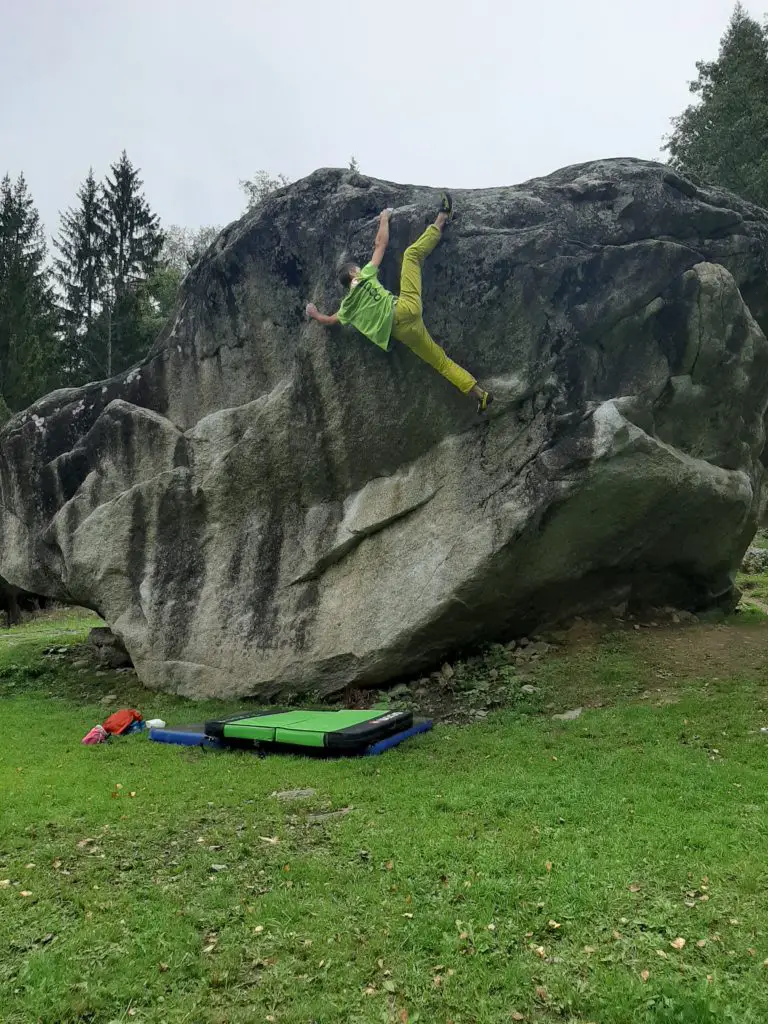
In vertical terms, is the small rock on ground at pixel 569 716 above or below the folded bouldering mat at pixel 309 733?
below

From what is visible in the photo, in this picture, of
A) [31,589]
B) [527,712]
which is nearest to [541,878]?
[527,712]

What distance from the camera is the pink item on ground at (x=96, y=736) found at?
1123cm

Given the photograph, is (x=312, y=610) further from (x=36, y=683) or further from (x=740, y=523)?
(x=740, y=523)

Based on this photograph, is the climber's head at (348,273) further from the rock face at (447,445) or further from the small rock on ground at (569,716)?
the small rock on ground at (569,716)

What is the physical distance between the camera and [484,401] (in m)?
12.6

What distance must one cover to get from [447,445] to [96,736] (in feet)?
23.7

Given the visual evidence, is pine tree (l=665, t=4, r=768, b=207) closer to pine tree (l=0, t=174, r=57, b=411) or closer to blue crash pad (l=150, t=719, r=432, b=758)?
blue crash pad (l=150, t=719, r=432, b=758)

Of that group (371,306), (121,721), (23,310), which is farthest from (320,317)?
(23,310)

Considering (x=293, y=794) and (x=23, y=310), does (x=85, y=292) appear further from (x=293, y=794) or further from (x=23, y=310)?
(x=293, y=794)

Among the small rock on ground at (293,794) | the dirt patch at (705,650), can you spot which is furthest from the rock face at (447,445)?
the small rock on ground at (293,794)

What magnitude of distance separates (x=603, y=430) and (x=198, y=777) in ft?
25.7

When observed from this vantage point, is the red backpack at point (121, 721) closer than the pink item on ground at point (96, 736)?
No

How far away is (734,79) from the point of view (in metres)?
31.1

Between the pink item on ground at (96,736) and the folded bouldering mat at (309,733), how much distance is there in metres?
0.87
